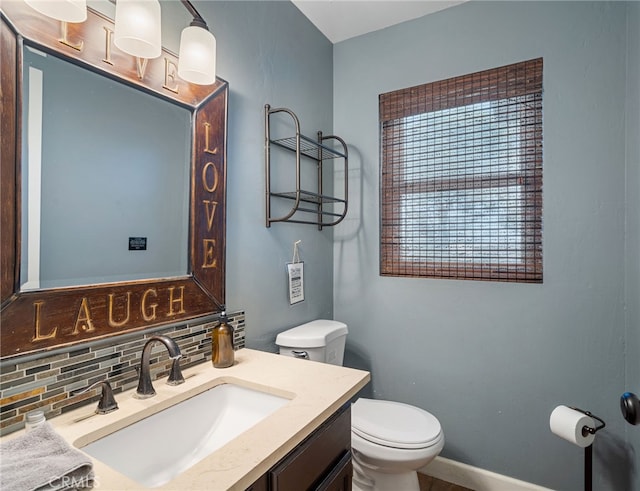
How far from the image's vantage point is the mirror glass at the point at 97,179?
872 millimetres

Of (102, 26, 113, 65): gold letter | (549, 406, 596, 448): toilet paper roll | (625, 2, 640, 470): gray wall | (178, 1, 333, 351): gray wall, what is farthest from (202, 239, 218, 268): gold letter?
(625, 2, 640, 470): gray wall

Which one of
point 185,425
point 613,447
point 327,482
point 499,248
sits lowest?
point 613,447

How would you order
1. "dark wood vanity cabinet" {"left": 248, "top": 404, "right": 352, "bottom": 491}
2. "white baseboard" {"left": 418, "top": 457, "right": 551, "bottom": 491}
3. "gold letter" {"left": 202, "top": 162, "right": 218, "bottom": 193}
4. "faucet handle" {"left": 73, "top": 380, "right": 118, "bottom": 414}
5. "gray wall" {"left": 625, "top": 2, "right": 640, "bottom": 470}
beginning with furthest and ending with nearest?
"white baseboard" {"left": 418, "top": 457, "right": 551, "bottom": 491} → "gray wall" {"left": 625, "top": 2, "right": 640, "bottom": 470} → "gold letter" {"left": 202, "top": 162, "right": 218, "bottom": 193} → "faucet handle" {"left": 73, "top": 380, "right": 118, "bottom": 414} → "dark wood vanity cabinet" {"left": 248, "top": 404, "right": 352, "bottom": 491}

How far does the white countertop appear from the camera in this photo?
0.67 m

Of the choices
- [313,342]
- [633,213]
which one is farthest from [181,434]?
[633,213]

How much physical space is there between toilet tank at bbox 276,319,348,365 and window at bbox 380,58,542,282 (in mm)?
547

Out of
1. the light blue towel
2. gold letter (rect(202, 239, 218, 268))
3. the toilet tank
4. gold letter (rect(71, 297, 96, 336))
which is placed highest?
gold letter (rect(202, 239, 218, 268))

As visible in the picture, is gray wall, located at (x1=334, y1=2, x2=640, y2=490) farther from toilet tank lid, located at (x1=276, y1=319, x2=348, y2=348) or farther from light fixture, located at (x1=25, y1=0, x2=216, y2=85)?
light fixture, located at (x1=25, y1=0, x2=216, y2=85)

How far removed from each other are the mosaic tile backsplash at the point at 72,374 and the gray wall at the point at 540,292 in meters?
1.32

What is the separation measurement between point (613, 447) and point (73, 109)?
8.00 feet

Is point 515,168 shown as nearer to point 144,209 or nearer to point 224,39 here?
point 224,39

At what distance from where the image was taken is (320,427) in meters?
0.95

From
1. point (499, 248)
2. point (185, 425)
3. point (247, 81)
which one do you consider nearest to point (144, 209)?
point (185, 425)

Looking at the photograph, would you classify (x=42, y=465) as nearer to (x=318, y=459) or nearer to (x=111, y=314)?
(x=111, y=314)
